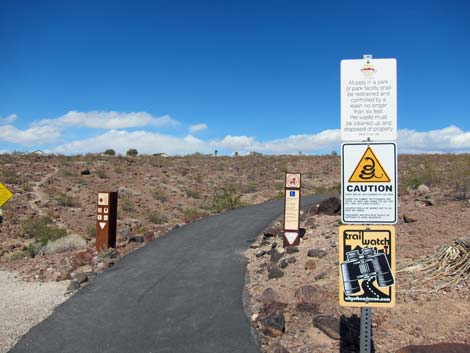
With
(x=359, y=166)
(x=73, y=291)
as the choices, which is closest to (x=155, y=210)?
(x=73, y=291)

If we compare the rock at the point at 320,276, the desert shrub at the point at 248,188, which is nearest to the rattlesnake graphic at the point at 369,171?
the rock at the point at 320,276

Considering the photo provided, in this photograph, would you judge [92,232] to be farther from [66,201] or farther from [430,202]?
[430,202]

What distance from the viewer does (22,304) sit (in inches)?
322

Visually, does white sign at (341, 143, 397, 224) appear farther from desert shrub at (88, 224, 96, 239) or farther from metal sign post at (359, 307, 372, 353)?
desert shrub at (88, 224, 96, 239)

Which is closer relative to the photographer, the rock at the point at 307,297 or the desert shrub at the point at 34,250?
the rock at the point at 307,297

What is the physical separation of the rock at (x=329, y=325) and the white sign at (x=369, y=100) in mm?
3061

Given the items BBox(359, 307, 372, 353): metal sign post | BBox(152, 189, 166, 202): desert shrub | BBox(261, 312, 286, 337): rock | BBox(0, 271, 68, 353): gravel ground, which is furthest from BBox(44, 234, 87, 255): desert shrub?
BBox(152, 189, 166, 202): desert shrub

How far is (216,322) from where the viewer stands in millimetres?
6457

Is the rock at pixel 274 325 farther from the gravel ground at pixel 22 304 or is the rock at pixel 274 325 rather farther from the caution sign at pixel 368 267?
the gravel ground at pixel 22 304

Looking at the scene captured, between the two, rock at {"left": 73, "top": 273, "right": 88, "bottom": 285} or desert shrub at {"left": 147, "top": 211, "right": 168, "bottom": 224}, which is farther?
desert shrub at {"left": 147, "top": 211, "right": 168, "bottom": 224}

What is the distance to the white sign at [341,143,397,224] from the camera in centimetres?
334

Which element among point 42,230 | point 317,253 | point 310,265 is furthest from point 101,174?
point 310,265

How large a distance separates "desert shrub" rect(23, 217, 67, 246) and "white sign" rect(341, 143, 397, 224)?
13.8 meters

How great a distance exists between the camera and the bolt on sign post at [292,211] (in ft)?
33.7
